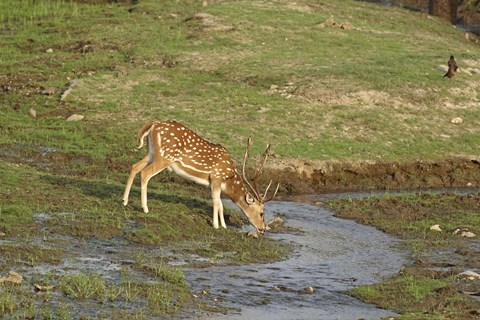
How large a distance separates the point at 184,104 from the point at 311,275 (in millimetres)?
9150

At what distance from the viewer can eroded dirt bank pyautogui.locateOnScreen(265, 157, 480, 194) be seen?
18734 mm

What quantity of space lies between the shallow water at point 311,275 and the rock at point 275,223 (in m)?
0.24

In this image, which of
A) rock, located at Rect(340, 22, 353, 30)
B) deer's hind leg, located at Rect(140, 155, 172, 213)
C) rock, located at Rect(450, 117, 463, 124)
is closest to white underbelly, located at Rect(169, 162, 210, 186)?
deer's hind leg, located at Rect(140, 155, 172, 213)

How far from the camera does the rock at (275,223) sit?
612 inches

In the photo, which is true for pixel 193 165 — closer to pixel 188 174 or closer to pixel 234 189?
pixel 188 174

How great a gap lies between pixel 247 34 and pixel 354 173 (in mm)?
7963

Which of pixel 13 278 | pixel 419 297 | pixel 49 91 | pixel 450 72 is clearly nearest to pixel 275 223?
pixel 419 297

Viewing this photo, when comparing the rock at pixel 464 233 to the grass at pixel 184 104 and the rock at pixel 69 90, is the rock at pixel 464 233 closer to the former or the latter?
the grass at pixel 184 104

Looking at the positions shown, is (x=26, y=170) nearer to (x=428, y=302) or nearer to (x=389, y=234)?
(x=389, y=234)

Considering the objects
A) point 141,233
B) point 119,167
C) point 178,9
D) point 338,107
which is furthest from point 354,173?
point 178,9

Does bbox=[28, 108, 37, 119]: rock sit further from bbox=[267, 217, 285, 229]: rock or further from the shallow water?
bbox=[267, 217, 285, 229]: rock

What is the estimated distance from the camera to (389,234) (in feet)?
51.3

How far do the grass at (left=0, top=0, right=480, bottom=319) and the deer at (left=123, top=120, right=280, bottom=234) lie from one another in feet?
1.38

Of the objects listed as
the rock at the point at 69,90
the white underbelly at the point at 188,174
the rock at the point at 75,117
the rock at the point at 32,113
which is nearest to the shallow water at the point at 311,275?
the white underbelly at the point at 188,174
